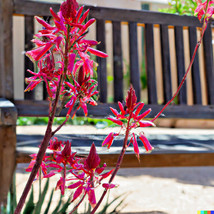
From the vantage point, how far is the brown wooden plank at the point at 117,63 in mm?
1723

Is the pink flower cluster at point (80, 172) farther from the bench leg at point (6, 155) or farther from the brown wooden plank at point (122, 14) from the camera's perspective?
the brown wooden plank at point (122, 14)

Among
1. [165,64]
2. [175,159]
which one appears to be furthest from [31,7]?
[175,159]

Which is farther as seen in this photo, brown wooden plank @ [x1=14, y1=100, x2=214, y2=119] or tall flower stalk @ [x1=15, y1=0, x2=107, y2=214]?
brown wooden plank @ [x1=14, y1=100, x2=214, y2=119]

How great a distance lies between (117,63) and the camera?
5.76 feet

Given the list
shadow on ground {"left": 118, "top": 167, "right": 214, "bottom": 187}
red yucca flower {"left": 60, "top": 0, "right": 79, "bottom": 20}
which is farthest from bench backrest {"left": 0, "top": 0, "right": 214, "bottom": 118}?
shadow on ground {"left": 118, "top": 167, "right": 214, "bottom": 187}

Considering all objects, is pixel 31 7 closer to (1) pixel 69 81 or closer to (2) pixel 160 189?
(1) pixel 69 81

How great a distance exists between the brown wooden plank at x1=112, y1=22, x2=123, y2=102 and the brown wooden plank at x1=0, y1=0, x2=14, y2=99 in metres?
0.62

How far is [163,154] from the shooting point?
123 centimetres

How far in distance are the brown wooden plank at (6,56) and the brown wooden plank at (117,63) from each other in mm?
620

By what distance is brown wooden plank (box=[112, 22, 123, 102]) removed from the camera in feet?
5.65

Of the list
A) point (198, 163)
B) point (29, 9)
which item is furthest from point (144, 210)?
point (29, 9)

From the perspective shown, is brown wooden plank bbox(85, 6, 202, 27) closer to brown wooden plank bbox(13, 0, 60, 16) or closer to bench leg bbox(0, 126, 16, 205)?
brown wooden plank bbox(13, 0, 60, 16)

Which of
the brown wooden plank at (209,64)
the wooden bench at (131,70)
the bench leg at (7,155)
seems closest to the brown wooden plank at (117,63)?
the wooden bench at (131,70)

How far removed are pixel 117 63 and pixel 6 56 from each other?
666 mm
